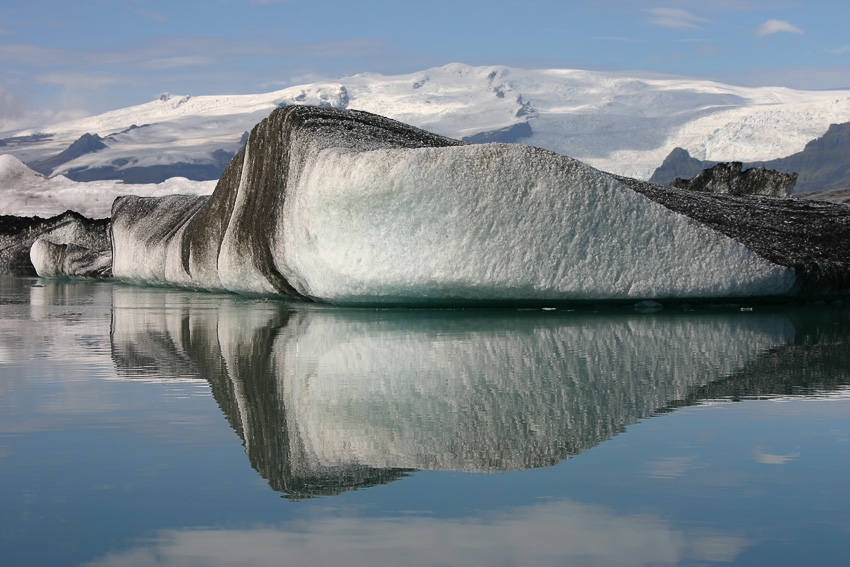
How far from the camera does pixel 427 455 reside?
8.00 feet

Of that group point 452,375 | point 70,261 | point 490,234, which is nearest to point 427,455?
point 452,375

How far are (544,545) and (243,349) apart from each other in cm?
338

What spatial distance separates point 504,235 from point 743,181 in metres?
12.5

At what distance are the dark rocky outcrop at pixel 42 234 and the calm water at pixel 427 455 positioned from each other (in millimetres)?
22406

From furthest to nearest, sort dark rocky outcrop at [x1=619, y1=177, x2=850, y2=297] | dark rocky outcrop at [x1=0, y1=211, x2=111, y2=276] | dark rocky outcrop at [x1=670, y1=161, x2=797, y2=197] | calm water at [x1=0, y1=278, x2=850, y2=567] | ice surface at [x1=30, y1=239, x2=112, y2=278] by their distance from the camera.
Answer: dark rocky outcrop at [x1=0, y1=211, x2=111, y2=276] < ice surface at [x1=30, y1=239, x2=112, y2=278] < dark rocky outcrop at [x1=670, y1=161, x2=797, y2=197] < dark rocky outcrop at [x1=619, y1=177, x2=850, y2=297] < calm water at [x1=0, y1=278, x2=850, y2=567]

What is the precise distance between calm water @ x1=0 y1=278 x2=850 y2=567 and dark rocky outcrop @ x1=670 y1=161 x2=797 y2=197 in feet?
43.5

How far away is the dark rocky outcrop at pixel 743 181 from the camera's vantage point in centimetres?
1738

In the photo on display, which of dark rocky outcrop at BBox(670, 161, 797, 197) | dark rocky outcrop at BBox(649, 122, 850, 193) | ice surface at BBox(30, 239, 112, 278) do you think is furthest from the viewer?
dark rocky outcrop at BBox(649, 122, 850, 193)

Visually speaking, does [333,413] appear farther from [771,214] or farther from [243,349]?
[771,214]

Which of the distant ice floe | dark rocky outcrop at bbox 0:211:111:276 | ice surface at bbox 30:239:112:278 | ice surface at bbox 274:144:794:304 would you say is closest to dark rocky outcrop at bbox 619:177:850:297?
ice surface at bbox 274:144:794:304

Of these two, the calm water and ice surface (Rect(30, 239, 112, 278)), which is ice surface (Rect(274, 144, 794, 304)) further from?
ice surface (Rect(30, 239, 112, 278))

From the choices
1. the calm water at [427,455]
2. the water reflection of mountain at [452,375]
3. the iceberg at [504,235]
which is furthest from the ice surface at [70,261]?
the calm water at [427,455]

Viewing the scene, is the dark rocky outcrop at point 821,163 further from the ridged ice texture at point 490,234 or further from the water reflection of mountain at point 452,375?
the water reflection of mountain at point 452,375

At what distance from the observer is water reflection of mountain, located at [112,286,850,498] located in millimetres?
2512
